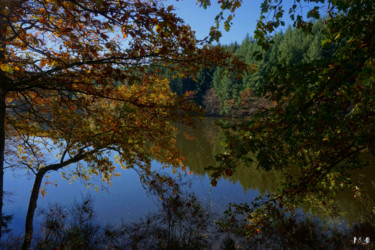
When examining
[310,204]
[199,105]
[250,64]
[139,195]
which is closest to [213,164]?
[139,195]

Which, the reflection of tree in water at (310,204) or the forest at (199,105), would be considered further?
the reflection of tree in water at (310,204)

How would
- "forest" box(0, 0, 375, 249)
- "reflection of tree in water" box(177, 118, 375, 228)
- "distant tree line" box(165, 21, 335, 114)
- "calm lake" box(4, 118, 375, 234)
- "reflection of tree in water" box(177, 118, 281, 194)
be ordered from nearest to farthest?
"forest" box(0, 0, 375, 249) < "reflection of tree in water" box(177, 118, 375, 228) < "calm lake" box(4, 118, 375, 234) < "reflection of tree in water" box(177, 118, 281, 194) < "distant tree line" box(165, 21, 335, 114)

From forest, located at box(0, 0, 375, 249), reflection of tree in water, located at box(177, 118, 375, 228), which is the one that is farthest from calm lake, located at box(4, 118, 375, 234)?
forest, located at box(0, 0, 375, 249)

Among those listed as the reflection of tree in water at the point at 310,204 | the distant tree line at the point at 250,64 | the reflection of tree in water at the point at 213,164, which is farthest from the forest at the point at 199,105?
the distant tree line at the point at 250,64

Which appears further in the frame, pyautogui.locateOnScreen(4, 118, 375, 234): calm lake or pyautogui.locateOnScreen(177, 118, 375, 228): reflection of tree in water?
pyautogui.locateOnScreen(4, 118, 375, 234): calm lake

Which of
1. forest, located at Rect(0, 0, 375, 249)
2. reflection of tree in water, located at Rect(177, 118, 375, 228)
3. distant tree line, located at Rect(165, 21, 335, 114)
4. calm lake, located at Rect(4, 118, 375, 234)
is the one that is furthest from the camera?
distant tree line, located at Rect(165, 21, 335, 114)

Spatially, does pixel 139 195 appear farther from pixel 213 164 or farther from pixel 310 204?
pixel 310 204

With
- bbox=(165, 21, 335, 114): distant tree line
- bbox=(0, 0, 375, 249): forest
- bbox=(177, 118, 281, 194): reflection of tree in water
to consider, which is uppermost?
bbox=(165, 21, 335, 114): distant tree line

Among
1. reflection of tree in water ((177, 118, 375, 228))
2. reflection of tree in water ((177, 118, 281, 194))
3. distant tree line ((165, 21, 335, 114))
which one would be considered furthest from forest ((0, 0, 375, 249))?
distant tree line ((165, 21, 335, 114))

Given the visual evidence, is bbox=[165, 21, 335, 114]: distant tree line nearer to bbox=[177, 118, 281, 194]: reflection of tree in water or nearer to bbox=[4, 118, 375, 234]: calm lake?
bbox=[177, 118, 281, 194]: reflection of tree in water

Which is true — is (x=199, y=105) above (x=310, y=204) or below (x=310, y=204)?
above

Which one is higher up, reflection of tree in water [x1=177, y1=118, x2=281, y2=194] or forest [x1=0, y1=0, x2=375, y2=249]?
reflection of tree in water [x1=177, y1=118, x2=281, y2=194]

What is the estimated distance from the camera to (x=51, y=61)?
12.3 feet

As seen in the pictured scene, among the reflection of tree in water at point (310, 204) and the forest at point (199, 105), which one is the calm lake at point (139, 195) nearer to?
the reflection of tree in water at point (310, 204)
